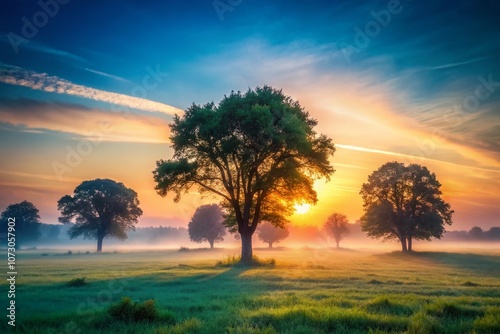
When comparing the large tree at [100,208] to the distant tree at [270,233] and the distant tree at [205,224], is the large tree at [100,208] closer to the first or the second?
the distant tree at [205,224]

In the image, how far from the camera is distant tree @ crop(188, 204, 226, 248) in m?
96.4

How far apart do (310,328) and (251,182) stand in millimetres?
27054

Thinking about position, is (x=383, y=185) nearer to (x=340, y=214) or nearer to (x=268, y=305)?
(x=340, y=214)

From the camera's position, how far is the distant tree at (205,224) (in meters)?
96.4

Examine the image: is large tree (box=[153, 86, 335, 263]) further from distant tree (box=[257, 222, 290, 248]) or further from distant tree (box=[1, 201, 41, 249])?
distant tree (box=[1, 201, 41, 249])

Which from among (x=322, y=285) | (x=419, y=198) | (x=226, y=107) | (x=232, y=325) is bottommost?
(x=322, y=285)

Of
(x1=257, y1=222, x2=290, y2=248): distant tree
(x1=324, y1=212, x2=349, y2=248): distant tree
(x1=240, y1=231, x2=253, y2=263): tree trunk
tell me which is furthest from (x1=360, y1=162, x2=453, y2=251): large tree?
(x1=257, y1=222, x2=290, y2=248): distant tree

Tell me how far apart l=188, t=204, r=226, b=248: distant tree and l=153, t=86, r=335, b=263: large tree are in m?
61.6

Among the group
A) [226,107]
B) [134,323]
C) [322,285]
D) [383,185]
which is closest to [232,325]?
[134,323]

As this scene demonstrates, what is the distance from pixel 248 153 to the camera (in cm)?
3175

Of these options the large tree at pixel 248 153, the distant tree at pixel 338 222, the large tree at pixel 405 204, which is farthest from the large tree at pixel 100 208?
the distant tree at pixel 338 222

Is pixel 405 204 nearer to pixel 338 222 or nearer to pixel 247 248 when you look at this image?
pixel 247 248

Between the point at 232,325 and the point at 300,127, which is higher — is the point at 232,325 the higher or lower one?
the lower one

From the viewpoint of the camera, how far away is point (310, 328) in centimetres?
793
